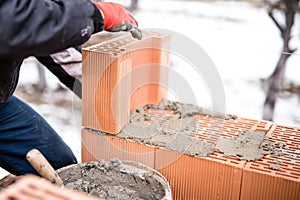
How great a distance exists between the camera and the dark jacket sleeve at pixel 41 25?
56.2 inches

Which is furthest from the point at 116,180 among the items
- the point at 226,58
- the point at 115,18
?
the point at 226,58

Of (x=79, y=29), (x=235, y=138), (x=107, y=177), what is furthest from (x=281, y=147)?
(x=79, y=29)

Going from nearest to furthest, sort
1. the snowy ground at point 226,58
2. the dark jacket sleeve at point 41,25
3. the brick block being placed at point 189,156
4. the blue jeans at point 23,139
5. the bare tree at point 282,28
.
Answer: the dark jacket sleeve at point 41,25, the brick block being placed at point 189,156, the blue jeans at point 23,139, the bare tree at point 282,28, the snowy ground at point 226,58

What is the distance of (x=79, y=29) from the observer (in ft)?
5.25

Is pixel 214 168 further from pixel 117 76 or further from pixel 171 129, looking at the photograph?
pixel 117 76

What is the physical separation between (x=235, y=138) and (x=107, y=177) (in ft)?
2.19

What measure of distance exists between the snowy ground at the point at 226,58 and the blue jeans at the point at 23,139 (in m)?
0.48

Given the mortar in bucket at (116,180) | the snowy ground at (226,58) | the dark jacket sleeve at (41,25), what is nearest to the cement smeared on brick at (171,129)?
the mortar in bucket at (116,180)

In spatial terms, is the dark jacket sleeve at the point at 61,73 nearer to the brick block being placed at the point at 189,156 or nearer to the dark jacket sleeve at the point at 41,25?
the brick block being placed at the point at 189,156

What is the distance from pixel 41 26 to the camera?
149 cm

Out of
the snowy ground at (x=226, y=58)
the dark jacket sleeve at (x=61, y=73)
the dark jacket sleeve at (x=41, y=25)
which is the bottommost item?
the snowy ground at (x=226, y=58)

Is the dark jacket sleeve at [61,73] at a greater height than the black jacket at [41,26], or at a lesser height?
lesser

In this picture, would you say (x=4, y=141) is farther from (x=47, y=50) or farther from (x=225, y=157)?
(x=225, y=157)

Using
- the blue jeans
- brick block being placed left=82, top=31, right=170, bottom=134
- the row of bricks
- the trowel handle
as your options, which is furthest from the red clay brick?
the blue jeans
